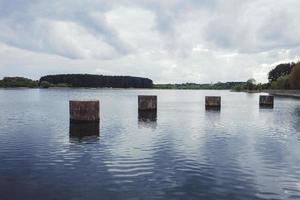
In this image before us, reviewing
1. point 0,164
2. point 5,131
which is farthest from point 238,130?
point 0,164

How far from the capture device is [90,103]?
34031 mm

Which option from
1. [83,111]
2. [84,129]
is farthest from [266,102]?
[84,129]

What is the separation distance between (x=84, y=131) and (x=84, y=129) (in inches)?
44.3

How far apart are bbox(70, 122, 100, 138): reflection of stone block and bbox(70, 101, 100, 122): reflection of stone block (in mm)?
612

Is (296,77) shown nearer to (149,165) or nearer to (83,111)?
(83,111)

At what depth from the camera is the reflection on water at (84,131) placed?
2642cm

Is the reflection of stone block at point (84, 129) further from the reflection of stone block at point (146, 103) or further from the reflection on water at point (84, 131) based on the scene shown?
the reflection of stone block at point (146, 103)

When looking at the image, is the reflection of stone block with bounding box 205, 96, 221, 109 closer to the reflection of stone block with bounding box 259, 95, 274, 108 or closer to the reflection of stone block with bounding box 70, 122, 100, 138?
the reflection of stone block with bounding box 259, 95, 274, 108

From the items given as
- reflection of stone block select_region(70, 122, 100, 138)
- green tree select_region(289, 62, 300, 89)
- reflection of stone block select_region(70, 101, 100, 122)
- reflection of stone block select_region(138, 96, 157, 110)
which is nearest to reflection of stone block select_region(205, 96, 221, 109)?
reflection of stone block select_region(138, 96, 157, 110)

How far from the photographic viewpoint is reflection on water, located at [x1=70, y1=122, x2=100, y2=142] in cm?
2642

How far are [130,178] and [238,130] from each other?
17832 mm

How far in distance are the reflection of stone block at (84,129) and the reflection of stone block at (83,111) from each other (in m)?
0.61

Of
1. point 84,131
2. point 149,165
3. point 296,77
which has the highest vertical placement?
point 296,77

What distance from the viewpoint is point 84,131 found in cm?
2950
